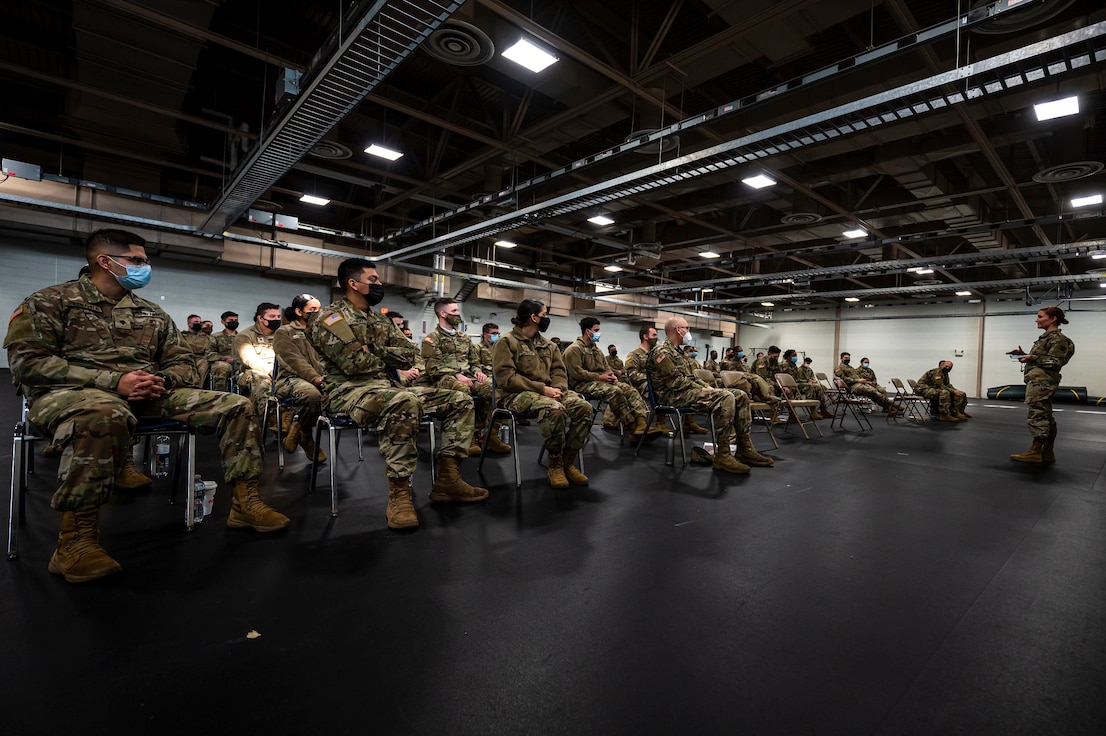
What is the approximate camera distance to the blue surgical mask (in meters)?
2.31

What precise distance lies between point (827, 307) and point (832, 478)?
18336 mm

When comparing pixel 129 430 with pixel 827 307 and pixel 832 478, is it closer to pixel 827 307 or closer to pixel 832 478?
pixel 832 478

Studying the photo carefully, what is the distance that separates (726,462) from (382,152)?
5765mm

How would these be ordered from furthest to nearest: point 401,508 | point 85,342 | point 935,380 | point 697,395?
point 935,380, point 697,395, point 401,508, point 85,342

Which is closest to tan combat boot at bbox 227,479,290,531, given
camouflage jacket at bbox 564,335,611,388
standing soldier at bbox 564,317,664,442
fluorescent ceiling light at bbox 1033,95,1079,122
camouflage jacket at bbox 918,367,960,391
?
standing soldier at bbox 564,317,664,442

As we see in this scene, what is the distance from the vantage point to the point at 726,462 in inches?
166

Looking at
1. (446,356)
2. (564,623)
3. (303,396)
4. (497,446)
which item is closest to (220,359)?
(446,356)

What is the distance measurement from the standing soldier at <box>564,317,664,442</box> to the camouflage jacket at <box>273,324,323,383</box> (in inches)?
93.0

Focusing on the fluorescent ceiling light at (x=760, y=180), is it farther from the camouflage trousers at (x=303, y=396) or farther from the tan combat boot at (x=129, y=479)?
the tan combat boot at (x=129, y=479)

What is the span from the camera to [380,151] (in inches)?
249

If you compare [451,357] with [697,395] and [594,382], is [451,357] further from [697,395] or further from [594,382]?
[697,395]

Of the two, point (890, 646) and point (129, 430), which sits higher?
point (129, 430)

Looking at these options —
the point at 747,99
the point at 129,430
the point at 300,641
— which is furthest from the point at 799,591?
the point at 747,99

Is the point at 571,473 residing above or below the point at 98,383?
below
